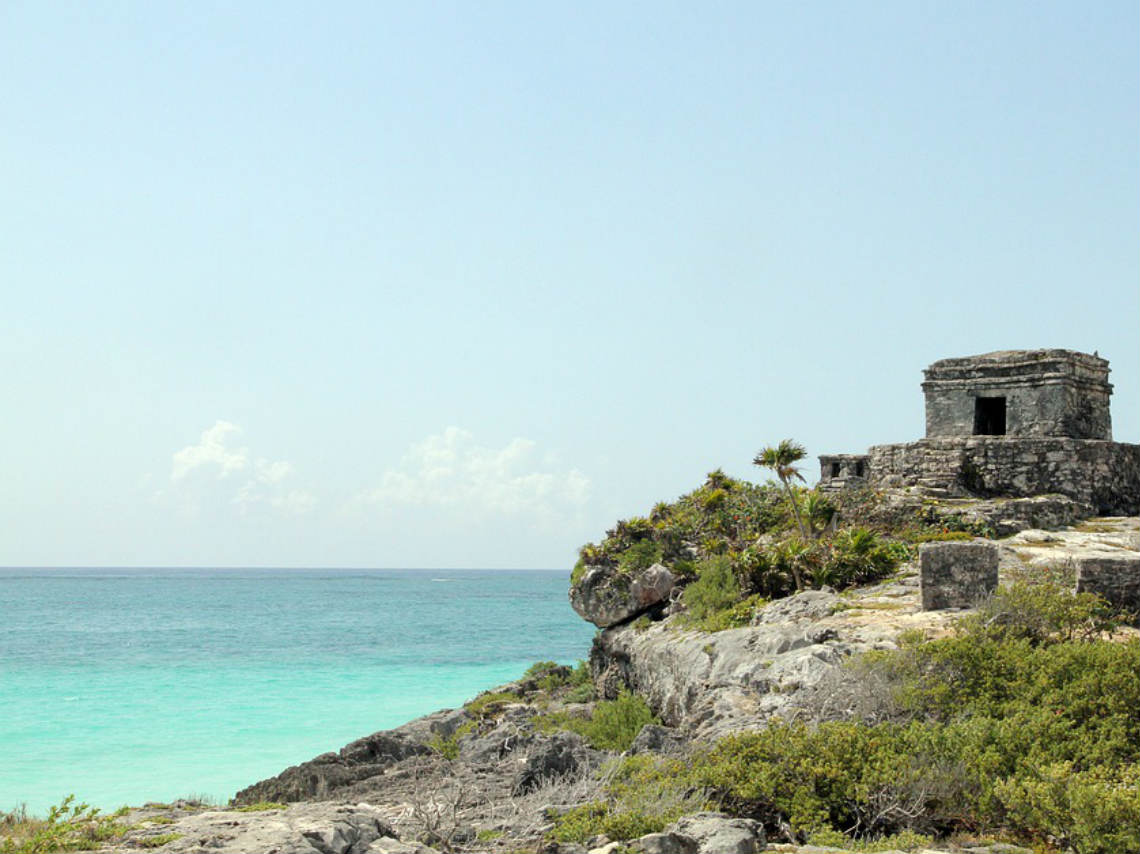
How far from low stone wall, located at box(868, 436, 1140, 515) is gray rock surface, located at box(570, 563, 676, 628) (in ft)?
18.2

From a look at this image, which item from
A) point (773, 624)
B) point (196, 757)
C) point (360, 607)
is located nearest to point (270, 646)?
point (196, 757)

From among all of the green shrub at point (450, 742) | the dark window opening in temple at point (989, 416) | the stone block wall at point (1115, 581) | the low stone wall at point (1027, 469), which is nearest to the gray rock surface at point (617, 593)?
the green shrub at point (450, 742)

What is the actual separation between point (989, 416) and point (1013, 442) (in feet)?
7.19

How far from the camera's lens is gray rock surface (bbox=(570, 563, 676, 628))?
66.1 feet

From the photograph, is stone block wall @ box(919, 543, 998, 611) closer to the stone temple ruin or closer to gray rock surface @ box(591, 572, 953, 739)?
gray rock surface @ box(591, 572, 953, 739)

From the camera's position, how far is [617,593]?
20.7 meters

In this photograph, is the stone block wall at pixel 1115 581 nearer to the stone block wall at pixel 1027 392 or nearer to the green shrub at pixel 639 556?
the stone block wall at pixel 1027 392

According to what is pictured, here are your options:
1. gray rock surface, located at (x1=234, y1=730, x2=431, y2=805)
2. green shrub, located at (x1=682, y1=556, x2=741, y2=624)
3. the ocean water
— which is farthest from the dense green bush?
the ocean water

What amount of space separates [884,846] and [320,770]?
10.4 m

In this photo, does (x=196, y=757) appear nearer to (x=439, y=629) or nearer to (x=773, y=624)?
(x=773, y=624)

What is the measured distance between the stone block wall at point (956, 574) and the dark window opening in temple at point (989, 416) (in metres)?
9.81

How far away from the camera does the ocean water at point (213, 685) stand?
83.1 feet

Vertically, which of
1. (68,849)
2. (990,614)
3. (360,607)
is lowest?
(360,607)

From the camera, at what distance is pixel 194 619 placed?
3137 inches
